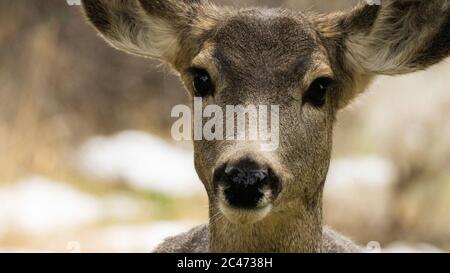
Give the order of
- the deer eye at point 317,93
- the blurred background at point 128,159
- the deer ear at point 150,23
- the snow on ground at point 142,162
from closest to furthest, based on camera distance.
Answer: the deer eye at point 317,93 < the deer ear at point 150,23 < the blurred background at point 128,159 < the snow on ground at point 142,162

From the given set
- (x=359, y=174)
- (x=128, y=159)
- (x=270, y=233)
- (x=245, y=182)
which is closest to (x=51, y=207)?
(x=128, y=159)

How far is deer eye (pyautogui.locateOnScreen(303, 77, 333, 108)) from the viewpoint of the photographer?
7.03m

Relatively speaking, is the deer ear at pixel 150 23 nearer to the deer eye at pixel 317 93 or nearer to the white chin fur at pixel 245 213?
the deer eye at pixel 317 93

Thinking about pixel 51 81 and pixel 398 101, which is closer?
pixel 398 101

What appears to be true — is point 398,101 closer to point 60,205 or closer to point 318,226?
point 60,205

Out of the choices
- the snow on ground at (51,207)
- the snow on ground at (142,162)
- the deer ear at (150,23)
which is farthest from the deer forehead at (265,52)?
the snow on ground at (142,162)

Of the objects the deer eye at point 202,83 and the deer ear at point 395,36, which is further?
the deer ear at point 395,36

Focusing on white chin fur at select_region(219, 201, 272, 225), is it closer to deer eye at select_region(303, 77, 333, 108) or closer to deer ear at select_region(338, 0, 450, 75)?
deer eye at select_region(303, 77, 333, 108)

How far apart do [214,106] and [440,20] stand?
171 cm

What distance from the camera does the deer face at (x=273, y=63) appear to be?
635cm

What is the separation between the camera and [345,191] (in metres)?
16.3

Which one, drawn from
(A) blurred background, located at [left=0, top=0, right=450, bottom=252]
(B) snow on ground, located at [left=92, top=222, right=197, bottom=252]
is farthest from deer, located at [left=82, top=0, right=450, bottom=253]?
(A) blurred background, located at [left=0, top=0, right=450, bottom=252]

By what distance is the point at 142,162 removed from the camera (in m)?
17.6
